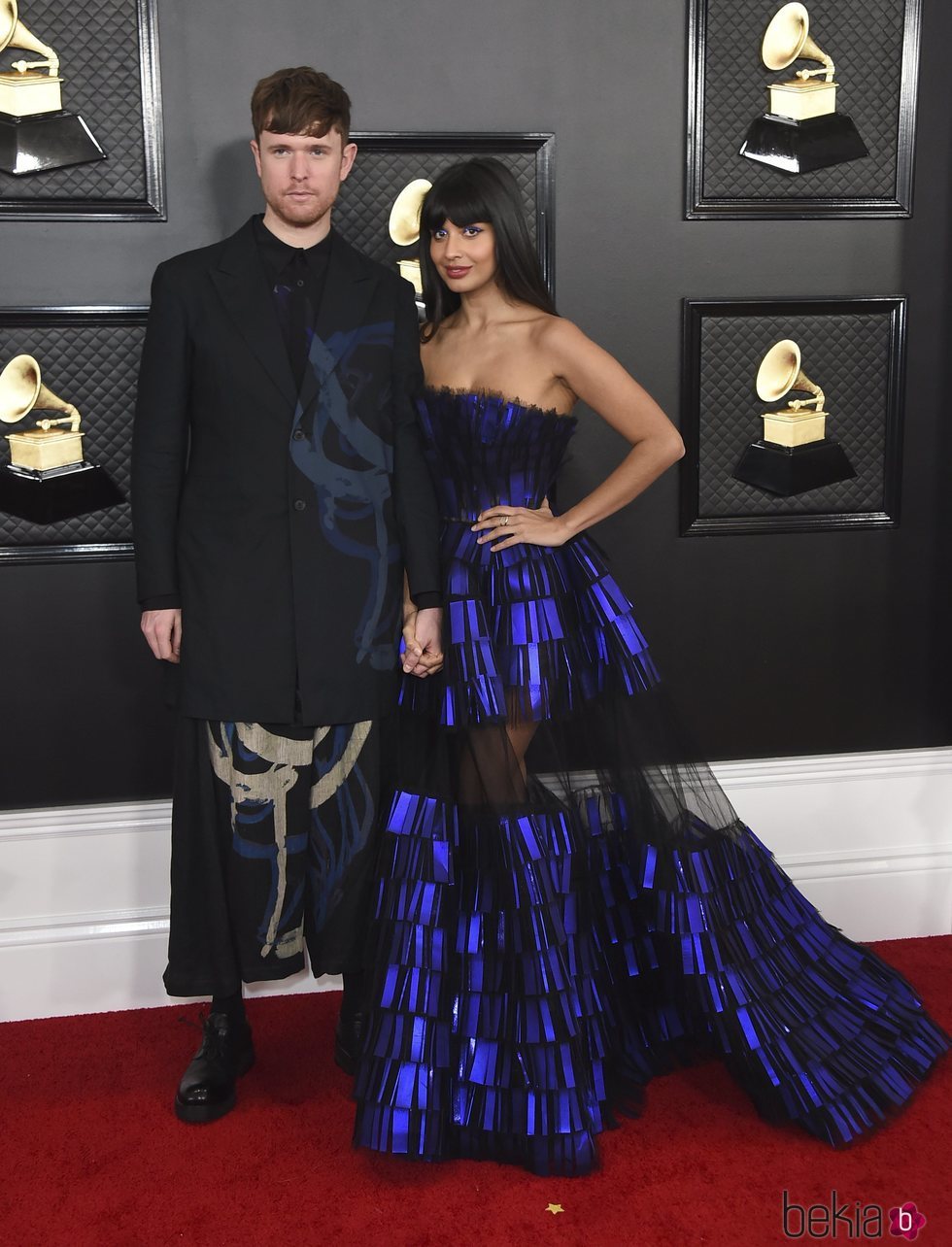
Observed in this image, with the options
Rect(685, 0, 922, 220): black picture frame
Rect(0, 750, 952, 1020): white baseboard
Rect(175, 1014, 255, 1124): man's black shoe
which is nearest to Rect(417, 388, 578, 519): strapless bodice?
Rect(685, 0, 922, 220): black picture frame

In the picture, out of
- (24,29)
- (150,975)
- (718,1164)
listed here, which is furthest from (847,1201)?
(24,29)

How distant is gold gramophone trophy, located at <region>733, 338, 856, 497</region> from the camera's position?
2828mm

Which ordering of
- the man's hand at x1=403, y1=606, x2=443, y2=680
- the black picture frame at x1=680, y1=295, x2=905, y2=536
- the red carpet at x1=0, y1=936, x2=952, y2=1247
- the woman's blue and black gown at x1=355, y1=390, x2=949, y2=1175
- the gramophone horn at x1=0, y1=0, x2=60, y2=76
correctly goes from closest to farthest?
the red carpet at x1=0, y1=936, x2=952, y2=1247 → the woman's blue and black gown at x1=355, y1=390, x2=949, y2=1175 → the man's hand at x1=403, y1=606, x2=443, y2=680 → the gramophone horn at x1=0, y1=0, x2=60, y2=76 → the black picture frame at x1=680, y1=295, x2=905, y2=536

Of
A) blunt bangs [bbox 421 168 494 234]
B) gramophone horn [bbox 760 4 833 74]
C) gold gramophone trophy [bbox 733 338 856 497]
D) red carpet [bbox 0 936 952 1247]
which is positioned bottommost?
red carpet [bbox 0 936 952 1247]

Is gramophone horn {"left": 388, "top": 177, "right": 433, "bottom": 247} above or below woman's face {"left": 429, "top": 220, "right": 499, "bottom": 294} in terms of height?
above

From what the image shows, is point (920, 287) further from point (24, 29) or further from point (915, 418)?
point (24, 29)

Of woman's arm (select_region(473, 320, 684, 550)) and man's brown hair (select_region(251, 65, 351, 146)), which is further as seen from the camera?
woman's arm (select_region(473, 320, 684, 550))

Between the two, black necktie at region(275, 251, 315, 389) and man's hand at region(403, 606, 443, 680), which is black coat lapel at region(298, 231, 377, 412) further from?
man's hand at region(403, 606, 443, 680)

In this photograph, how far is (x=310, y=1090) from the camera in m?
2.43

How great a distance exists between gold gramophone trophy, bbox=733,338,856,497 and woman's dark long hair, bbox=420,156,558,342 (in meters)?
0.74

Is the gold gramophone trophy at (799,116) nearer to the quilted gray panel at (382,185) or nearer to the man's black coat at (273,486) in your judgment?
the quilted gray panel at (382,185)

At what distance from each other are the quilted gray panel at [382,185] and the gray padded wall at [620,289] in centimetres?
6

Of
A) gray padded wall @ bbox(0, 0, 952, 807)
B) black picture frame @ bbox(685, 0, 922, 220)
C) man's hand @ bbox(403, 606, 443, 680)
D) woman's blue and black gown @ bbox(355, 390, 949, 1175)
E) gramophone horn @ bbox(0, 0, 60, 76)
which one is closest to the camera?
woman's blue and black gown @ bbox(355, 390, 949, 1175)

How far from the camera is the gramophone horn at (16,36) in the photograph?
7.91 ft
